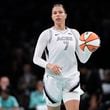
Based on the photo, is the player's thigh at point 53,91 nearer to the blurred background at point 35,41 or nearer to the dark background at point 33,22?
the blurred background at point 35,41

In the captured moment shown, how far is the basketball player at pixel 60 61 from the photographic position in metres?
8.88

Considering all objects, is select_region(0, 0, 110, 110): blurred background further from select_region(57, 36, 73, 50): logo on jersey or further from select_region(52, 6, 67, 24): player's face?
select_region(52, 6, 67, 24): player's face

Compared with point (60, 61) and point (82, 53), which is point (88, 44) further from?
point (60, 61)

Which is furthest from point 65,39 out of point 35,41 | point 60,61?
point 35,41

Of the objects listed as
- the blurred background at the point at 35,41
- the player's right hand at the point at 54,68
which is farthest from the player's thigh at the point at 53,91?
the blurred background at the point at 35,41

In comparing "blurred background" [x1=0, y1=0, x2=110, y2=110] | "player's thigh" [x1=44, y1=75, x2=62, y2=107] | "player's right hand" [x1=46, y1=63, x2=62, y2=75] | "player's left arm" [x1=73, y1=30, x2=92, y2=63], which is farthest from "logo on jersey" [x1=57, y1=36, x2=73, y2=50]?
"blurred background" [x1=0, y1=0, x2=110, y2=110]

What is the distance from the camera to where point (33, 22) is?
1725 centimetres

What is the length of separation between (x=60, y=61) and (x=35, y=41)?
7052 mm

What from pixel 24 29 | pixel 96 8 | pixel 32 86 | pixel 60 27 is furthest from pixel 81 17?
pixel 60 27

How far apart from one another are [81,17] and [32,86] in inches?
124

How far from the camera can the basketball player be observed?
8875 mm

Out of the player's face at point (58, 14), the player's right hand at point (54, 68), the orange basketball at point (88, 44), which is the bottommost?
the player's right hand at point (54, 68)

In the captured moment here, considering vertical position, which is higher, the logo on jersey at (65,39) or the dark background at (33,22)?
the logo on jersey at (65,39)

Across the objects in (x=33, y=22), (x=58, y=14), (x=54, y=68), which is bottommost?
(x=33, y=22)
